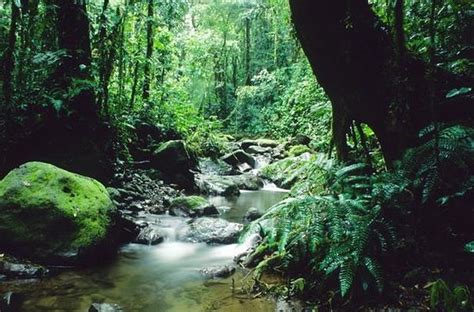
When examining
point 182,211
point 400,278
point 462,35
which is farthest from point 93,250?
point 462,35

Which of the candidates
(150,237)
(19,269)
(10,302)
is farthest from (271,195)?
(10,302)

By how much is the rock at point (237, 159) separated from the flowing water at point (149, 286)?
27.7ft

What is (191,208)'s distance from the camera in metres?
7.95

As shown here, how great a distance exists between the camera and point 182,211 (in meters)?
7.98

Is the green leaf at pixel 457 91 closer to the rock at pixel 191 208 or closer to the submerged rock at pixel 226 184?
the rock at pixel 191 208

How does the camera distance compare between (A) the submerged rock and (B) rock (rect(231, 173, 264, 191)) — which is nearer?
(A) the submerged rock

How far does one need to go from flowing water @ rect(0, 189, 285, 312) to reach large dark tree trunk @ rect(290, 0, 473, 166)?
1952 millimetres

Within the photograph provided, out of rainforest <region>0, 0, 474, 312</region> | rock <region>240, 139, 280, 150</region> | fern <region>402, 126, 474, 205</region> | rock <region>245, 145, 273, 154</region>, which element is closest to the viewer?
fern <region>402, 126, 474, 205</region>

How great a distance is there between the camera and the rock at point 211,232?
253 inches

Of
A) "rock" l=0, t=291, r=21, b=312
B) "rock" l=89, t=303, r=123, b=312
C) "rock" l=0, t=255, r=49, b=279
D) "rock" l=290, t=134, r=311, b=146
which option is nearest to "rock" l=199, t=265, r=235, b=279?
"rock" l=89, t=303, r=123, b=312

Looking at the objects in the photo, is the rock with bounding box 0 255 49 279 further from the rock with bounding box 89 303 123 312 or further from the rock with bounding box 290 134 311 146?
the rock with bounding box 290 134 311 146

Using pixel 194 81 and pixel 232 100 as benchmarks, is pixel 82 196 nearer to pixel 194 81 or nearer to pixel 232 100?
pixel 194 81

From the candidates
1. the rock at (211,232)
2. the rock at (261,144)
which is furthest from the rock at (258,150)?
the rock at (211,232)

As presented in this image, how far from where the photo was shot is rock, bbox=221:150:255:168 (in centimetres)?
1461
